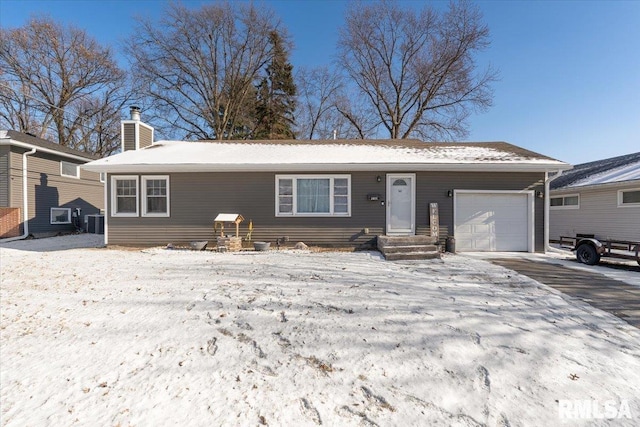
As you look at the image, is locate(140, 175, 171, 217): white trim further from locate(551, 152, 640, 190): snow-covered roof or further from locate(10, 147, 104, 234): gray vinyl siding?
locate(551, 152, 640, 190): snow-covered roof

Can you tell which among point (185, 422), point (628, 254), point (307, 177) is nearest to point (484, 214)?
point (628, 254)

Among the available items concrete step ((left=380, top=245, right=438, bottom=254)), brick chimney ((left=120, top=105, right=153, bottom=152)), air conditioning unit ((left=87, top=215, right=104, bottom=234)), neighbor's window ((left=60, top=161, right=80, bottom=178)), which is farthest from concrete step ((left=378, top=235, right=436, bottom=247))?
neighbor's window ((left=60, top=161, right=80, bottom=178))

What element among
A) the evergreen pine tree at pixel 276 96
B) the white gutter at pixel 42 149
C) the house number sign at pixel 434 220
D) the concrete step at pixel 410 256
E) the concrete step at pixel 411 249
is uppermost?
the evergreen pine tree at pixel 276 96

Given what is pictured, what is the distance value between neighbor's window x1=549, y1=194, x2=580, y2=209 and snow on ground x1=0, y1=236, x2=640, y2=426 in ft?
34.5

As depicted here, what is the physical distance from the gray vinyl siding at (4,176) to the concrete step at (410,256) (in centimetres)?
1627

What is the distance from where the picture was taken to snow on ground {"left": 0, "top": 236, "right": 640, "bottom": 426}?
2.14 metres

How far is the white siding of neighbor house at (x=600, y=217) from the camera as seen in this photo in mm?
10211

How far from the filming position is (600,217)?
11.2 metres

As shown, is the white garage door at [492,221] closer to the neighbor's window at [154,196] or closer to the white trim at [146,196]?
the white trim at [146,196]

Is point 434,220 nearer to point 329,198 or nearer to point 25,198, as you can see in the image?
point 329,198

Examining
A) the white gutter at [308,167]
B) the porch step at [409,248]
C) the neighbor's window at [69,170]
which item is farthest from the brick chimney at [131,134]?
the porch step at [409,248]

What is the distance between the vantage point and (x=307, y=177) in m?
9.11

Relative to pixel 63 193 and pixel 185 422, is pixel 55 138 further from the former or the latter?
pixel 185 422

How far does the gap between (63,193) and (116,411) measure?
689 inches
